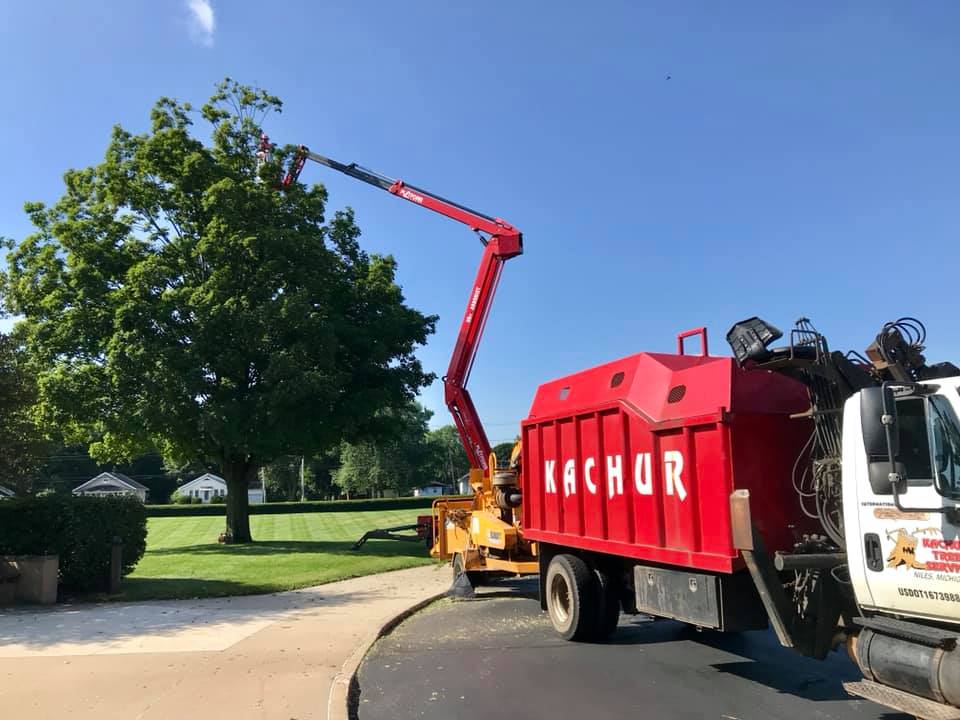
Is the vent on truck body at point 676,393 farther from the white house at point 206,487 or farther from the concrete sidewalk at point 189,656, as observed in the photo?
the white house at point 206,487

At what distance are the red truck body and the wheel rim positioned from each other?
527mm

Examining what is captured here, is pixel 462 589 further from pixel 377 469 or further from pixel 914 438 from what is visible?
pixel 377 469

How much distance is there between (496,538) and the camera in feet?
35.8

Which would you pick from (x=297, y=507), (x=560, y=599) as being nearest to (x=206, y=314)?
(x=560, y=599)

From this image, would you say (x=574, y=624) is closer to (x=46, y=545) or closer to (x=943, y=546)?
(x=943, y=546)

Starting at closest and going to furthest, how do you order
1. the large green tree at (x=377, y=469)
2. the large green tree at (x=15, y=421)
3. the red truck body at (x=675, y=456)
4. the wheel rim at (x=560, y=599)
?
1. the red truck body at (x=675, y=456)
2. the wheel rim at (x=560, y=599)
3. the large green tree at (x=15, y=421)
4. the large green tree at (x=377, y=469)

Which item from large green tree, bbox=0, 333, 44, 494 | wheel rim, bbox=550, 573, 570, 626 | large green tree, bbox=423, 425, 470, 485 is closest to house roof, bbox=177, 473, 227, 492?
large green tree, bbox=423, 425, 470, 485

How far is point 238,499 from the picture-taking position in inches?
899

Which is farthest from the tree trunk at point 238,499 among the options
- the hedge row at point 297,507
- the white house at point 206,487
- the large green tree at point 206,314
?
the white house at point 206,487

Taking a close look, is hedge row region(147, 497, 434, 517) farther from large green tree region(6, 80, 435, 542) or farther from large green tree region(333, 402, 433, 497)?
large green tree region(6, 80, 435, 542)

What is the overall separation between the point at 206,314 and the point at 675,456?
15.9 meters

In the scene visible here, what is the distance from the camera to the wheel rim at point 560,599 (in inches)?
339

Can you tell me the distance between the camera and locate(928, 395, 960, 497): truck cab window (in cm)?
451

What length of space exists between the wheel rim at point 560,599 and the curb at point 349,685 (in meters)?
2.19
